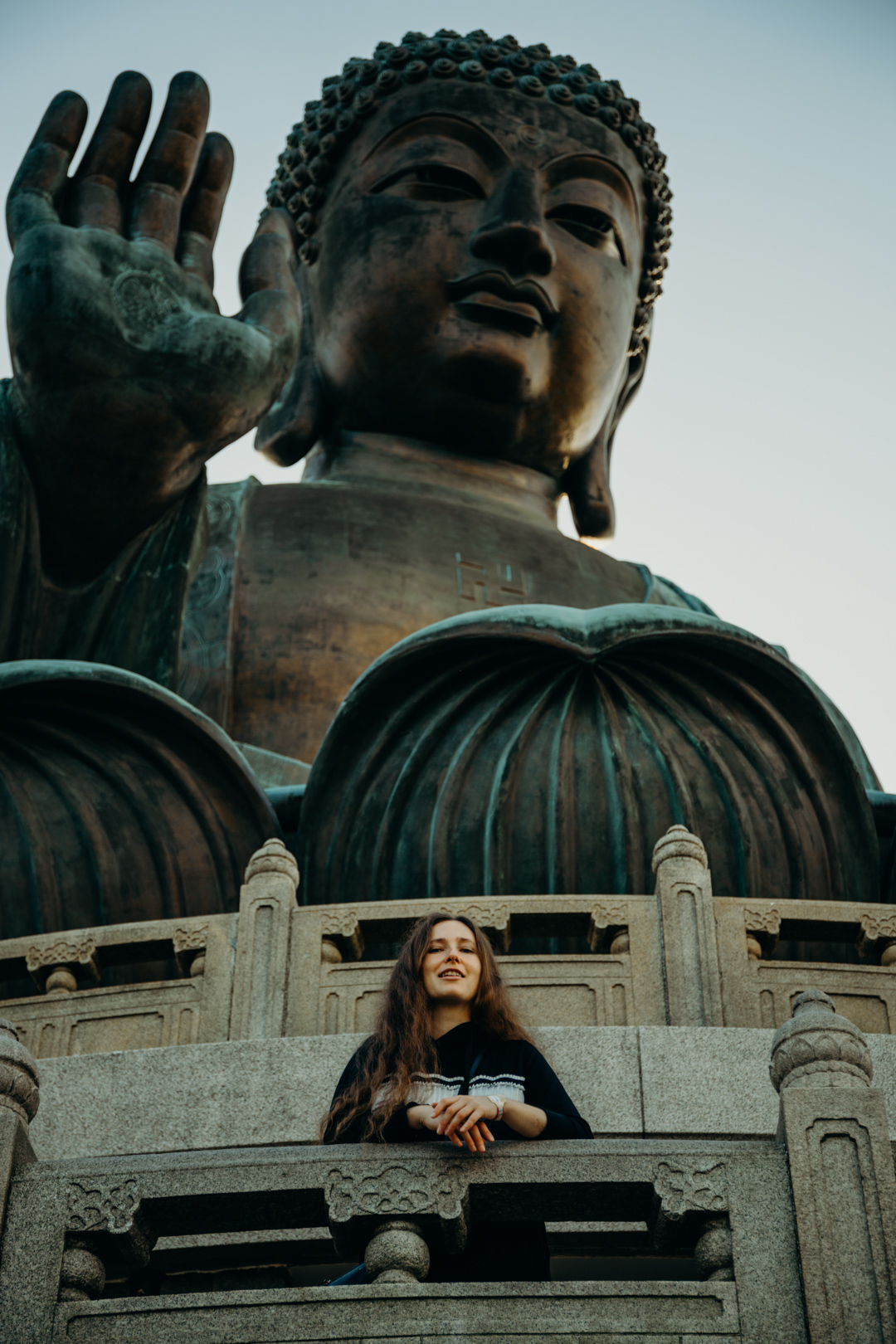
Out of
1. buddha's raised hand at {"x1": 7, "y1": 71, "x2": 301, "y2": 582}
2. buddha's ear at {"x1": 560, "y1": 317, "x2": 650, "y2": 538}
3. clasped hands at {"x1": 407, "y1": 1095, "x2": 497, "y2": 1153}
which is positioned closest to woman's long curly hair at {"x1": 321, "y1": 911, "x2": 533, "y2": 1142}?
clasped hands at {"x1": 407, "y1": 1095, "x2": 497, "y2": 1153}

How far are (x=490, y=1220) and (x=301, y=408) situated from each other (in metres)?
8.31

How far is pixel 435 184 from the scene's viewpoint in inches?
433

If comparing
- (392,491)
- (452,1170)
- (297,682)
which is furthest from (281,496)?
(452,1170)

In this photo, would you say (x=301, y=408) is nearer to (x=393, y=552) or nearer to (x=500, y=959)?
(x=393, y=552)

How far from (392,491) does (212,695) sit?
218 centimetres

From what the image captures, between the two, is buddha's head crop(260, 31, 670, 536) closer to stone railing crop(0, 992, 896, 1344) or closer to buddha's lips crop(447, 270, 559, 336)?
buddha's lips crop(447, 270, 559, 336)

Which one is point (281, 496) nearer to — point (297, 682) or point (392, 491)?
point (392, 491)

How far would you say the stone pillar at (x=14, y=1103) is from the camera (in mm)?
3709

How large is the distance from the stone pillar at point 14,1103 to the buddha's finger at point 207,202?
4776 mm

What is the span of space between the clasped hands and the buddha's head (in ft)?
24.1

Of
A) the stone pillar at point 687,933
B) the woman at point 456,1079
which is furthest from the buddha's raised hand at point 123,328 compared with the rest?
the woman at point 456,1079

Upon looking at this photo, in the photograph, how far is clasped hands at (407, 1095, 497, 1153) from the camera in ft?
11.8

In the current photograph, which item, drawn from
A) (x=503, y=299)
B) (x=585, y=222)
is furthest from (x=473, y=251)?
(x=585, y=222)

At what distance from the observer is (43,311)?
7164 millimetres
